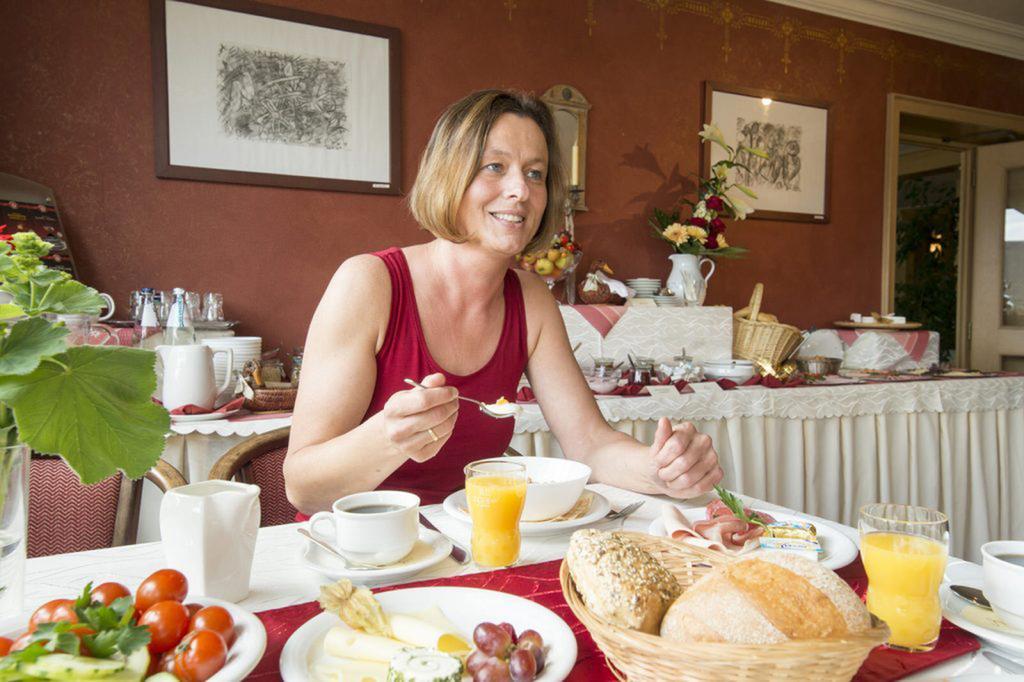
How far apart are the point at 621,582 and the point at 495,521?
13.2 inches

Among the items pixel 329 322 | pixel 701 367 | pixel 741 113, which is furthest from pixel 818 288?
pixel 329 322

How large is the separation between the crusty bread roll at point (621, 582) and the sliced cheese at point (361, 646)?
172 mm

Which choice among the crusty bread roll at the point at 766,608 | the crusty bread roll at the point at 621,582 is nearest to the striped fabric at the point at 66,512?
the crusty bread roll at the point at 621,582

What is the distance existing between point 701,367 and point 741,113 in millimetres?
1920

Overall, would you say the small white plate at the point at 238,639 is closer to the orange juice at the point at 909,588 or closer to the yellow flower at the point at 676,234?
the orange juice at the point at 909,588

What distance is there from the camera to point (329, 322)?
140 centimetres

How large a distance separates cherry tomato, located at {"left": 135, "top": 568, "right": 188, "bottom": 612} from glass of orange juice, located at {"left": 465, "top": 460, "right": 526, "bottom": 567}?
0.38m

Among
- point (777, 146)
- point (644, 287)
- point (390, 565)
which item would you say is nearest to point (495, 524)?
point (390, 565)

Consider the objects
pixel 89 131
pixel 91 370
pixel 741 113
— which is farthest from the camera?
pixel 741 113

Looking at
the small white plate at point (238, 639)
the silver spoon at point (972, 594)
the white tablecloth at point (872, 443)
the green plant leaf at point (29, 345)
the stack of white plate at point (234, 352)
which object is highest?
the green plant leaf at point (29, 345)

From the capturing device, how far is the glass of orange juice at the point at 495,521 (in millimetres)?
906

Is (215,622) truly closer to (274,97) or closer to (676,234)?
(274,97)

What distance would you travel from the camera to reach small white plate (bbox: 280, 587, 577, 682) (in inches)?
23.5

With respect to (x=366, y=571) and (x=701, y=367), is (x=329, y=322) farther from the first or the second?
(x=701, y=367)
